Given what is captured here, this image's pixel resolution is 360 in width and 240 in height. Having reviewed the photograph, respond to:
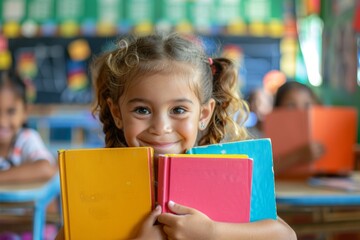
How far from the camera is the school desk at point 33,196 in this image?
69.3 inches

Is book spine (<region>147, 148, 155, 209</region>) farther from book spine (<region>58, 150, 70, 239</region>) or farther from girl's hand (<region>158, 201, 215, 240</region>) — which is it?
book spine (<region>58, 150, 70, 239</region>)

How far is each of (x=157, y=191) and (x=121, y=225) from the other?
82 mm

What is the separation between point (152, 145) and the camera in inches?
39.9

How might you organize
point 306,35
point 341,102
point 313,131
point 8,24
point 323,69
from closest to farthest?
point 313,131
point 341,102
point 323,69
point 306,35
point 8,24

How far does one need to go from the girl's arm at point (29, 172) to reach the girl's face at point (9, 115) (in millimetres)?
229

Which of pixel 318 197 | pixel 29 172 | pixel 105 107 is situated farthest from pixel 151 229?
pixel 29 172

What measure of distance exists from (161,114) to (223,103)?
0.81 ft

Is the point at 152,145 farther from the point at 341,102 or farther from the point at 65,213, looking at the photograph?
the point at 341,102

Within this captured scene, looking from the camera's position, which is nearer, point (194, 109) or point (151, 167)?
point (151, 167)

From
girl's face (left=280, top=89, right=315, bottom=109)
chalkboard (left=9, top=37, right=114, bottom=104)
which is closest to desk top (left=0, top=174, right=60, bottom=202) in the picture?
girl's face (left=280, top=89, right=315, bottom=109)

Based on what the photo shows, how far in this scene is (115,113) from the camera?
3.69 ft

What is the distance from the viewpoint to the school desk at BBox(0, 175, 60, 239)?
1760mm

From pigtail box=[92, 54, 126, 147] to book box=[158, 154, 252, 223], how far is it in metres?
0.25

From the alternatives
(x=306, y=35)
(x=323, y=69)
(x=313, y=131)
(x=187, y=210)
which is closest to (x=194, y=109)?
(x=187, y=210)
